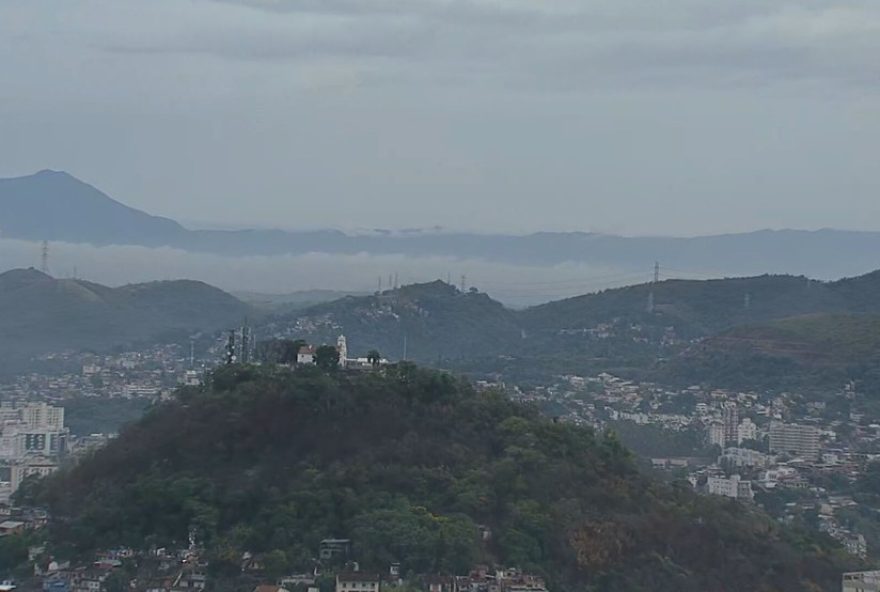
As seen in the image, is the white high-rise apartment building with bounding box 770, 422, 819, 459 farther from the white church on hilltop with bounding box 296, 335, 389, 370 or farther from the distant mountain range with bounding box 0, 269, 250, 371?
the distant mountain range with bounding box 0, 269, 250, 371

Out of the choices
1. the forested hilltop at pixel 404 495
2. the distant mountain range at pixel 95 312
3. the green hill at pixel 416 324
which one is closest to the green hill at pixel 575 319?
the green hill at pixel 416 324

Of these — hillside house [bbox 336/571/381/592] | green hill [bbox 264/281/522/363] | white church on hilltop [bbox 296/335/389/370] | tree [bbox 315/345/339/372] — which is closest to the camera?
hillside house [bbox 336/571/381/592]

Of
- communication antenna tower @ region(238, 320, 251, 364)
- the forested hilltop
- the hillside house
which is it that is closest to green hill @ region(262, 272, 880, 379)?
communication antenna tower @ region(238, 320, 251, 364)

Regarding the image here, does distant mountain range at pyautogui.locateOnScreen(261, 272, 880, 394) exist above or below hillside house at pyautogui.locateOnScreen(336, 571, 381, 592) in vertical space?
above

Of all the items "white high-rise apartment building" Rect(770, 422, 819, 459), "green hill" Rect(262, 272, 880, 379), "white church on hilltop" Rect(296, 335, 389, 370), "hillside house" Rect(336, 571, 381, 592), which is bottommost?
"hillside house" Rect(336, 571, 381, 592)

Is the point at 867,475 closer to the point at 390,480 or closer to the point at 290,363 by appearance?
the point at 290,363

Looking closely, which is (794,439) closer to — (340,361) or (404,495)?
(340,361)

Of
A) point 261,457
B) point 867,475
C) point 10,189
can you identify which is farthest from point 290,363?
point 10,189
